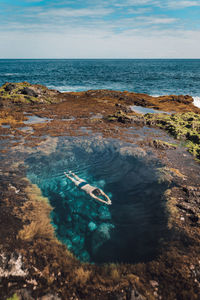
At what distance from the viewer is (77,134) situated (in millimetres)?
16266

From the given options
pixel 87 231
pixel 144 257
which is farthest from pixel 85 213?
pixel 144 257

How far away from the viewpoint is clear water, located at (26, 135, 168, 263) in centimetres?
608

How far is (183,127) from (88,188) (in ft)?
45.3

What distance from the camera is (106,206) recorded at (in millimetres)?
7902

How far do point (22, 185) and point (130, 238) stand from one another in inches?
233

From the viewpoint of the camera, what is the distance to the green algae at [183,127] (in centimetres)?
1429

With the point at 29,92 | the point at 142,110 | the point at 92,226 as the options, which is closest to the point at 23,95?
the point at 29,92

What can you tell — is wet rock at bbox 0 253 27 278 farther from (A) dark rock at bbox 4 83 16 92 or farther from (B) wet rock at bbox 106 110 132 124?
(A) dark rock at bbox 4 83 16 92

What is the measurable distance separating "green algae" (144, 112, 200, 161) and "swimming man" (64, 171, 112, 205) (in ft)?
25.9

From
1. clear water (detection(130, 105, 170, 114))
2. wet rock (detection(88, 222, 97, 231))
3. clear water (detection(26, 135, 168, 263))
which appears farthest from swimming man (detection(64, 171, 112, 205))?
clear water (detection(130, 105, 170, 114))

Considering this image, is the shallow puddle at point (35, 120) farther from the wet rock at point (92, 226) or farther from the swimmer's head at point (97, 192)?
the wet rock at point (92, 226)

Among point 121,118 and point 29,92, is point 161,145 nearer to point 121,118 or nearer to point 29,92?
point 121,118

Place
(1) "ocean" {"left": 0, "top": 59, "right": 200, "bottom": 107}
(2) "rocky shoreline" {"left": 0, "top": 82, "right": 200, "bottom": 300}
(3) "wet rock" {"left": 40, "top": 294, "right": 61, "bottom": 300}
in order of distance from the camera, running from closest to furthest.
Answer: (3) "wet rock" {"left": 40, "top": 294, "right": 61, "bottom": 300} → (2) "rocky shoreline" {"left": 0, "top": 82, "right": 200, "bottom": 300} → (1) "ocean" {"left": 0, "top": 59, "right": 200, "bottom": 107}

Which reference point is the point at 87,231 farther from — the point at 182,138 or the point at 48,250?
the point at 182,138
